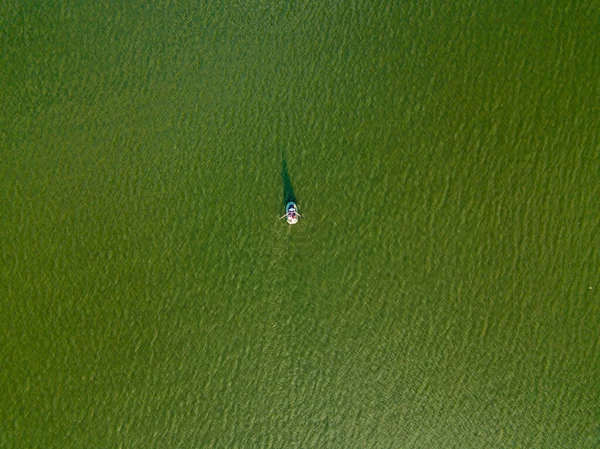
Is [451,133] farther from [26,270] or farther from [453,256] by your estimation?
[26,270]

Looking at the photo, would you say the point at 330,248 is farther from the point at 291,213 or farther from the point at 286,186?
the point at 286,186

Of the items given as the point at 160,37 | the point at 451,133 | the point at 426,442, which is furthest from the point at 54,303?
the point at 451,133

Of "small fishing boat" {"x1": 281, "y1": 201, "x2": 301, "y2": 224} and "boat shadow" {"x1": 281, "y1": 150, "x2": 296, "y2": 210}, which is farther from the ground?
"boat shadow" {"x1": 281, "y1": 150, "x2": 296, "y2": 210}

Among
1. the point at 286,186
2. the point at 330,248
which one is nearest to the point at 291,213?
the point at 286,186

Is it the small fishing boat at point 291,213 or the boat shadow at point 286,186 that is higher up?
the boat shadow at point 286,186
